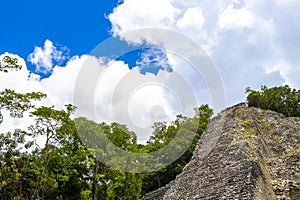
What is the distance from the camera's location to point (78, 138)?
68.7ft

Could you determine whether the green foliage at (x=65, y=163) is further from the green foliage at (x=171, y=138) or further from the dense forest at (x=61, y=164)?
the green foliage at (x=171, y=138)

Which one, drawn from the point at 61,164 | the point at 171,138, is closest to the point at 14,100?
the point at 61,164

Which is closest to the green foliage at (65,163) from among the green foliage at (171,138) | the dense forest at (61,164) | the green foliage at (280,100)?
the dense forest at (61,164)

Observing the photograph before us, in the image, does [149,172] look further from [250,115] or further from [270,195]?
[270,195]

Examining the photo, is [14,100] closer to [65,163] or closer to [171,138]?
[65,163]

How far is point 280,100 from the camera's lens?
83.0 ft

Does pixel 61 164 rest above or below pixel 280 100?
below

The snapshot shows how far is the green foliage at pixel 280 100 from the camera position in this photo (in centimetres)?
2456

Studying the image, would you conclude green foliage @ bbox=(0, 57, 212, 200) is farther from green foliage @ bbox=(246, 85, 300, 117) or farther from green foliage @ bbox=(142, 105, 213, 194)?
green foliage @ bbox=(246, 85, 300, 117)

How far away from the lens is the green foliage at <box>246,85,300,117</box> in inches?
967

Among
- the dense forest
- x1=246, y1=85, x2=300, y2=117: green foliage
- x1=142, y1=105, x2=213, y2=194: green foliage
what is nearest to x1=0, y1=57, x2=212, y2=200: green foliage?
the dense forest

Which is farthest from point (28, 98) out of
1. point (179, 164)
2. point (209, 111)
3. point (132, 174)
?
point (209, 111)

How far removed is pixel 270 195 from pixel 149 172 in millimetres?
14634

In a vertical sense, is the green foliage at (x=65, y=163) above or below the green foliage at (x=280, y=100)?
below
